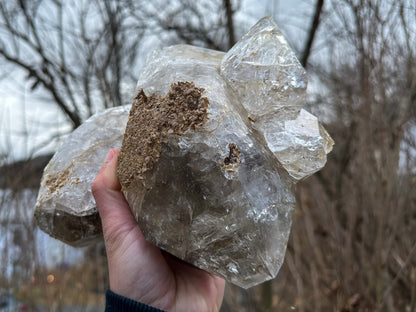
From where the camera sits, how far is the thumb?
977 mm

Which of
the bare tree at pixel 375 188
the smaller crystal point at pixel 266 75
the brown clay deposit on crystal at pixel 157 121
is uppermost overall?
the smaller crystal point at pixel 266 75

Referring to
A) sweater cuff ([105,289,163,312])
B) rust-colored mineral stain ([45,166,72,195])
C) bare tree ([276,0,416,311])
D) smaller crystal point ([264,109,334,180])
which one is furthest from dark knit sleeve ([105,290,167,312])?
bare tree ([276,0,416,311])

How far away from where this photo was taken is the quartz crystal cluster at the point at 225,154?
84 cm

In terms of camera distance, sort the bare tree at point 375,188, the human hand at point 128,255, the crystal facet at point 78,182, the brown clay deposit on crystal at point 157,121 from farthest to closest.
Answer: the bare tree at point 375,188 < the crystal facet at point 78,182 < the human hand at point 128,255 < the brown clay deposit on crystal at point 157,121

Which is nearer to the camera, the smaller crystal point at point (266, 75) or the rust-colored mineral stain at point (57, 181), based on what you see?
the smaller crystal point at point (266, 75)

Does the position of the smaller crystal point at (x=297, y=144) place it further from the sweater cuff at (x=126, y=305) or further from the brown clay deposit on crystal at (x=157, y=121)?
the sweater cuff at (x=126, y=305)

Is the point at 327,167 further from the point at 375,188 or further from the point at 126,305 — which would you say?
the point at 126,305

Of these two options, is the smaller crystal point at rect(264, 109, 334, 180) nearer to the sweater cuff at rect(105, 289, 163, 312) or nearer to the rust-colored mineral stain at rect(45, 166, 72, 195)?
the sweater cuff at rect(105, 289, 163, 312)

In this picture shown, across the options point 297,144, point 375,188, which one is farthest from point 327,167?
point 297,144

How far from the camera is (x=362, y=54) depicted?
218 cm

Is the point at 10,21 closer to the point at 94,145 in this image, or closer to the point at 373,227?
the point at 94,145

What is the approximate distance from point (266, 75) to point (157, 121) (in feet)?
0.99

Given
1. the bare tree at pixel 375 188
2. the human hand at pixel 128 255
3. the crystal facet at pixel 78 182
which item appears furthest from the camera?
the bare tree at pixel 375 188

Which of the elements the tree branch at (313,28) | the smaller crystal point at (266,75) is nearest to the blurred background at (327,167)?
the tree branch at (313,28)
